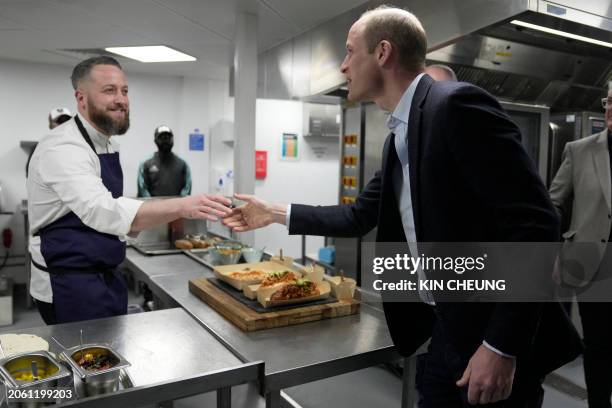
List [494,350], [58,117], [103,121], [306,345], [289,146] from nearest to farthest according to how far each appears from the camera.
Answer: [494,350] → [306,345] → [103,121] → [58,117] → [289,146]

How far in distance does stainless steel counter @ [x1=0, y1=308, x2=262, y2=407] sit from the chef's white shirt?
0.34 m

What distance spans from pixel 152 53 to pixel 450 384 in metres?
4.39

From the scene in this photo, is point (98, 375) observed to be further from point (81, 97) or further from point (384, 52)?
point (81, 97)

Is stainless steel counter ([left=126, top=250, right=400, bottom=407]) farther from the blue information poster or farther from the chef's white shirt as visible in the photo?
the blue information poster

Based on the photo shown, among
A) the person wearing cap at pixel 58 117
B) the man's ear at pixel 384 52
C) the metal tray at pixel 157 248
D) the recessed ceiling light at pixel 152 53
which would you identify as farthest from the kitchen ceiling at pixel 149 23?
the man's ear at pixel 384 52

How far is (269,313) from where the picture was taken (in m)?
1.60

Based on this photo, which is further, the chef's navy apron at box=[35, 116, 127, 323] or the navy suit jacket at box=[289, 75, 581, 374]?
the chef's navy apron at box=[35, 116, 127, 323]

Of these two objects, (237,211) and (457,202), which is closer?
(457,202)

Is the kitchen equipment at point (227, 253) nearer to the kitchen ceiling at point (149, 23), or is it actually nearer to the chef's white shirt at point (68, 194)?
the chef's white shirt at point (68, 194)

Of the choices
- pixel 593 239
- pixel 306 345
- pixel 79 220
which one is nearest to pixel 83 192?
pixel 79 220

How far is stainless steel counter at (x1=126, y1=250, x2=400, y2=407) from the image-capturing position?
4.26 ft

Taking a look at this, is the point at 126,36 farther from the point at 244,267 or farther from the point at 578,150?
the point at 578,150

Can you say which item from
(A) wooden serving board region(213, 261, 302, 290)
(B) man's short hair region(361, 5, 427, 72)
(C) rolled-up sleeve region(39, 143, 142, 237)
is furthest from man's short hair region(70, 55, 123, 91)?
(B) man's short hair region(361, 5, 427, 72)

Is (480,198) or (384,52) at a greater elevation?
(384,52)
